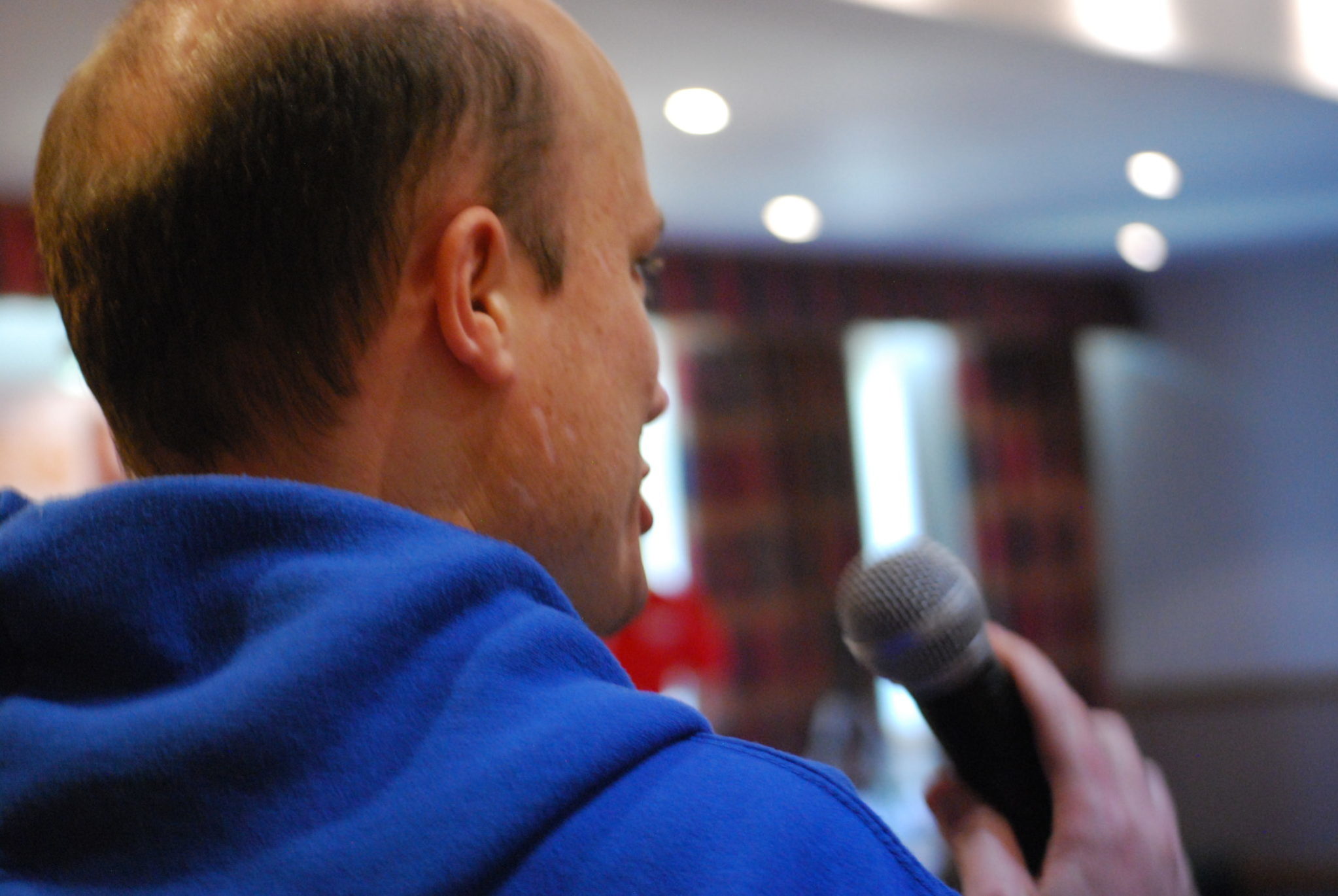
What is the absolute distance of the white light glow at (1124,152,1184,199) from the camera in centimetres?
418

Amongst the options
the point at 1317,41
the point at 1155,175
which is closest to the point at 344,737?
the point at 1317,41

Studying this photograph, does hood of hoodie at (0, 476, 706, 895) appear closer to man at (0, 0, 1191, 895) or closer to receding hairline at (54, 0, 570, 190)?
man at (0, 0, 1191, 895)

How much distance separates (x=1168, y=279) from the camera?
20.1ft

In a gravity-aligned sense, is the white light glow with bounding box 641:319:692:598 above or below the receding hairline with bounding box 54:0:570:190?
below

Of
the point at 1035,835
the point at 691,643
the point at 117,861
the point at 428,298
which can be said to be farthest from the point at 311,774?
the point at 691,643

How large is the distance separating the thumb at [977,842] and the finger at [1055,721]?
36 mm

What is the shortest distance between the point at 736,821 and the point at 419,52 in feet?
0.91

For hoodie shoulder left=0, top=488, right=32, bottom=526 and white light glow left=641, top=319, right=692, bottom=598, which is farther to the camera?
white light glow left=641, top=319, right=692, bottom=598

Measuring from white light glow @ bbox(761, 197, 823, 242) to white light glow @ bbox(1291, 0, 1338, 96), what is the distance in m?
1.57

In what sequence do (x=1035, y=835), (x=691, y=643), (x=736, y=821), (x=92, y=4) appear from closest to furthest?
(x=736, y=821) → (x=1035, y=835) → (x=92, y=4) → (x=691, y=643)

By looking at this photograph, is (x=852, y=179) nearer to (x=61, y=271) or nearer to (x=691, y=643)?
(x=691, y=643)

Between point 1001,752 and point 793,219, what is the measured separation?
4.08 meters

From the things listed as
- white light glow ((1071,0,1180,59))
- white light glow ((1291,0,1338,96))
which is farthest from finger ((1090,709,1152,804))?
white light glow ((1291,0,1338,96))

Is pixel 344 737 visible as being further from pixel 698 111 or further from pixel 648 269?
pixel 698 111
